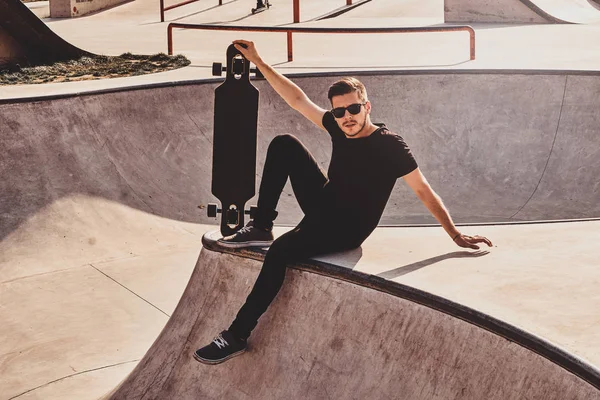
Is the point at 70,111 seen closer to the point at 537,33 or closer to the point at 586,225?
the point at 586,225

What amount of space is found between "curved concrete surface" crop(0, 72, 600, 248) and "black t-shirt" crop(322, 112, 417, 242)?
4.18 meters

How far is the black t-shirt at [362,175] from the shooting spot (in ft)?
14.0

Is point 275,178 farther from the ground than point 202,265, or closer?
farther from the ground

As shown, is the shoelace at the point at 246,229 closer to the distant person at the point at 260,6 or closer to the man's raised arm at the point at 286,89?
the man's raised arm at the point at 286,89

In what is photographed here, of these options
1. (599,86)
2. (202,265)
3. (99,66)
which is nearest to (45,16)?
(99,66)

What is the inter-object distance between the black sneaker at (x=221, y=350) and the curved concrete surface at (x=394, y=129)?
12.8ft

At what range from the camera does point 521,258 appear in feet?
14.4

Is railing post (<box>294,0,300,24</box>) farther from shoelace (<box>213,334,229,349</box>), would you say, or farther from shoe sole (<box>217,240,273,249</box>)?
shoelace (<box>213,334,229,349</box>)

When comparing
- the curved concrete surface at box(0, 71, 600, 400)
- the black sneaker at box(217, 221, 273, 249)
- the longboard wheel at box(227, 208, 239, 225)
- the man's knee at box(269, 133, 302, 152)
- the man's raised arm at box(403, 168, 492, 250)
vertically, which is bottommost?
the curved concrete surface at box(0, 71, 600, 400)

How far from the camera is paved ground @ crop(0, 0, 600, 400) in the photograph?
426 cm

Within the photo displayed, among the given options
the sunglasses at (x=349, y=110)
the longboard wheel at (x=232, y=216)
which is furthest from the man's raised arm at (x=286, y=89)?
the longboard wheel at (x=232, y=216)

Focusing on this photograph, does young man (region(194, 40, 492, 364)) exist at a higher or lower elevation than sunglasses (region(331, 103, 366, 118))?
lower

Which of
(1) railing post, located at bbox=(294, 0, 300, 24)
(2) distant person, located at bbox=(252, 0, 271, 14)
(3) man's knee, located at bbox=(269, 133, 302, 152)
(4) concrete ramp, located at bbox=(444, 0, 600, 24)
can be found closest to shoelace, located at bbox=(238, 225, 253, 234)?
(3) man's knee, located at bbox=(269, 133, 302, 152)

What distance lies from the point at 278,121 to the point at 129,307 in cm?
427
